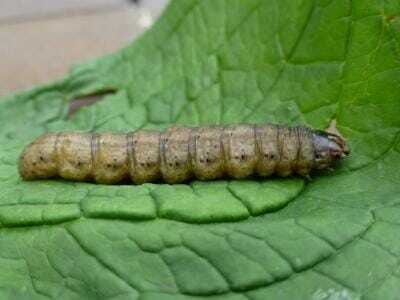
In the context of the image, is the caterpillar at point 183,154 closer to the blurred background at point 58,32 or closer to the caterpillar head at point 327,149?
the caterpillar head at point 327,149

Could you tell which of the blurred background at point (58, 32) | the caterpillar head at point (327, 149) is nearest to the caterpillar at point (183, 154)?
the caterpillar head at point (327, 149)

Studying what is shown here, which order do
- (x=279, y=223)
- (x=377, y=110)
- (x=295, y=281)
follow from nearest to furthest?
(x=295, y=281), (x=279, y=223), (x=377, y=110)

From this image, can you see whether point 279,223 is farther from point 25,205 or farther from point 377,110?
point 25,205

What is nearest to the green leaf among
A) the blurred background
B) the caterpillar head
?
the caterpillar head

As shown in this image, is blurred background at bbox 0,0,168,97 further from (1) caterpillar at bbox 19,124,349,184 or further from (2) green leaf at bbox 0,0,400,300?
(1) caterpillar at bbox 19,124,349,184

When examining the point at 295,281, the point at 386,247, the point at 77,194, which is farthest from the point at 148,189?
the point at 386,247

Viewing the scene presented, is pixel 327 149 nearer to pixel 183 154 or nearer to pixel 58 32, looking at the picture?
pixel 183 154

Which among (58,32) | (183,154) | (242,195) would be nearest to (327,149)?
(242,195)
